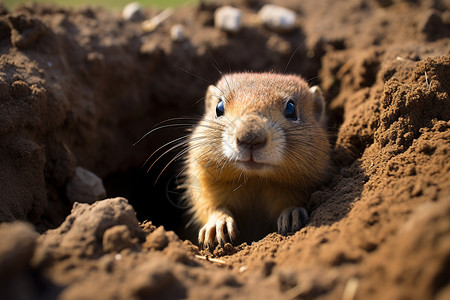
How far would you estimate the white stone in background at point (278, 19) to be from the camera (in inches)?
259

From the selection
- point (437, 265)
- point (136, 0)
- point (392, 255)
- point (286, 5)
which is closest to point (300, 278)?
point (392, 255)

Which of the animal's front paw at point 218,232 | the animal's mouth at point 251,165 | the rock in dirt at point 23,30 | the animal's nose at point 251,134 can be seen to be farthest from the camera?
the rock in dirt at point 23,30

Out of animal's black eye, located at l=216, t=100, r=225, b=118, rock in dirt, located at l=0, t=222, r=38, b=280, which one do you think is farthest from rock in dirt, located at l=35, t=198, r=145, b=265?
animal's black eye, located at l=216, t=100, r=225, b=118

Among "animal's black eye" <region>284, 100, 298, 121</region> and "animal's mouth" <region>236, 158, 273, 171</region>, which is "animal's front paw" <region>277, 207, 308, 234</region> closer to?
"animal's mouth" <region>236, 158, 273, 171</region>

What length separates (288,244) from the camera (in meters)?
2.95

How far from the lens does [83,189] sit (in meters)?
4.38

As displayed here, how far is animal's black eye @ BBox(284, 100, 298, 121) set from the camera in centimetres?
414

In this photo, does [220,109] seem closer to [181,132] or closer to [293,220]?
[293,220]

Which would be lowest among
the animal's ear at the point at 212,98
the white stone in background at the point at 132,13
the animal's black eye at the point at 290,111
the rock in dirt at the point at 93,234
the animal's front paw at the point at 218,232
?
the animal's front paw at the point at 218,232

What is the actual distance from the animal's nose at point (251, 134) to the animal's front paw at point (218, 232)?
98 centimetres

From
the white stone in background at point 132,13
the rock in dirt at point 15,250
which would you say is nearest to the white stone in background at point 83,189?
the rock in dirt at point 15,250

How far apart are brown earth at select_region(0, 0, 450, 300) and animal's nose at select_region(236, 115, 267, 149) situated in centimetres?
83

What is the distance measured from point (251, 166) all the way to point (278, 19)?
12.9 feet

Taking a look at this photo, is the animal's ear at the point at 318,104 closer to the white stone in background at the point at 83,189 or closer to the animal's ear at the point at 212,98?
the animal's ear at the point at 212,98
